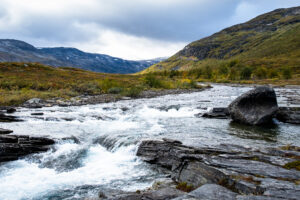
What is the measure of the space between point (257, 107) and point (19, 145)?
19.9 m

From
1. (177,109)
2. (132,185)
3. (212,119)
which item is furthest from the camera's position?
(177,109)

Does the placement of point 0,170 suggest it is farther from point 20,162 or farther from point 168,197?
point 168,197

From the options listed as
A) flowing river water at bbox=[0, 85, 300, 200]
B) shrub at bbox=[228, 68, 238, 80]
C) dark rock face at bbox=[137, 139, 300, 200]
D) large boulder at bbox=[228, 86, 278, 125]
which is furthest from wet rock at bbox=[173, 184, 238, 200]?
shrub at bbox=[228, 68, 238, 80]

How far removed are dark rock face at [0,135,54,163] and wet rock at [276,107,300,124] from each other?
68.8 ft

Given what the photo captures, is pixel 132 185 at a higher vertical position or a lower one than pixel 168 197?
lower

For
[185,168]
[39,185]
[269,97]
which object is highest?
[269,97]

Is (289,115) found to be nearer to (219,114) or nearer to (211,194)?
(219,114)

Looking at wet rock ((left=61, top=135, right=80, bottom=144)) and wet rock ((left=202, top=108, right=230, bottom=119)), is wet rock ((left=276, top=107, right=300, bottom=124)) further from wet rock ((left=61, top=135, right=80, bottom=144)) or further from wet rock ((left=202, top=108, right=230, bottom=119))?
wet rock ((left=61, top=135, right=80, bottom=144))

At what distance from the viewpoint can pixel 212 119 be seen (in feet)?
75.1

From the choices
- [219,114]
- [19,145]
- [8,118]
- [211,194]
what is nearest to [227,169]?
[211,194]

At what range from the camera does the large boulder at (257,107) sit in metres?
19.2

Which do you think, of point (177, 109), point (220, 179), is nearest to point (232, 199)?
point (220, 179)

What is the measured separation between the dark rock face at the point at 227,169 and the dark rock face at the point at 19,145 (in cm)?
650

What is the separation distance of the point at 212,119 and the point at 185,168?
46.3 ft
